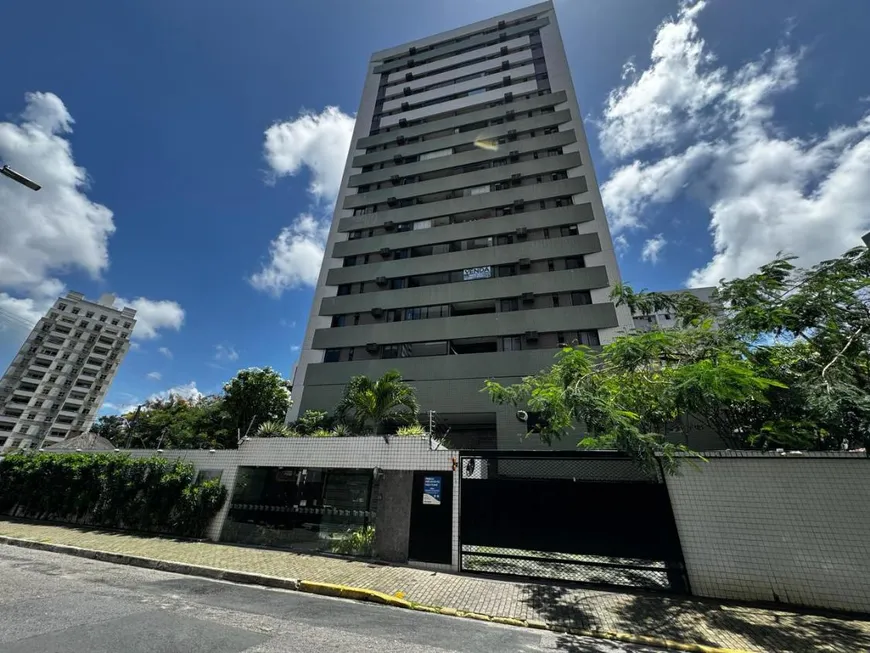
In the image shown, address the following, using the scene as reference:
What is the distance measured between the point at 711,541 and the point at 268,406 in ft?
74.7

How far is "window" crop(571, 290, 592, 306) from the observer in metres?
21.0

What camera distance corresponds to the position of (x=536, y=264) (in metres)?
22.8

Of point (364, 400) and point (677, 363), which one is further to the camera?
point (364, 400)

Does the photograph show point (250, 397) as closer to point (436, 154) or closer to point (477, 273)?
point (477, 273)

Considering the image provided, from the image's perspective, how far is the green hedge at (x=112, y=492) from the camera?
1051 centimetres

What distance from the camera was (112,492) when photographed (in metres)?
11.6

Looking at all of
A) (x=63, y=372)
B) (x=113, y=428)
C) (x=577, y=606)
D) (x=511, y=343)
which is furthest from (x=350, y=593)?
(x=63, y=372)

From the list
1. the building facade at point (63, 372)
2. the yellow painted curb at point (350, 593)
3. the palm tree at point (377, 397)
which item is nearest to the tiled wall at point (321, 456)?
the yellow painted curb at point (350, 593)

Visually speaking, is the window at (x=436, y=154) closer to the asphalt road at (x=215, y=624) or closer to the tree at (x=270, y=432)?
the tree at (x=270, y=432)

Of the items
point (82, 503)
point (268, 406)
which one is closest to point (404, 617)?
point (82, 503)

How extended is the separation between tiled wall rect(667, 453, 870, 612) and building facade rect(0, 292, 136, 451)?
86.1 meters

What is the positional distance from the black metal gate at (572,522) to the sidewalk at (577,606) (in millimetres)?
440

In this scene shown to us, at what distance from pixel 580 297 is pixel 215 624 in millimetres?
21051

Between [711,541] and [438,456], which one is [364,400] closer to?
[438,456]
